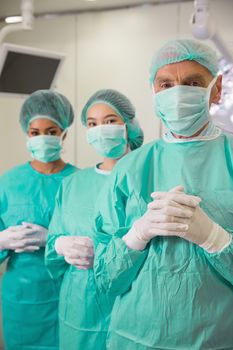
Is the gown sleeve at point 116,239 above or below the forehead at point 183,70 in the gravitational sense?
below

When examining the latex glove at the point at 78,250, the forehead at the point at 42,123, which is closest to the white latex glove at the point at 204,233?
the latex glove at the point at 78,250

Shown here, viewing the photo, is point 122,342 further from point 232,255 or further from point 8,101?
point 8,101

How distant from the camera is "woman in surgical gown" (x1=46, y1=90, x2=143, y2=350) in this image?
1512 millimetres

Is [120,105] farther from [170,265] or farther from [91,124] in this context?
[170,265]

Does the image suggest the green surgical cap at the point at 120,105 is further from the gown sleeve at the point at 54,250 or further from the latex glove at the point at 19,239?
the latex glove at the point at 19,239

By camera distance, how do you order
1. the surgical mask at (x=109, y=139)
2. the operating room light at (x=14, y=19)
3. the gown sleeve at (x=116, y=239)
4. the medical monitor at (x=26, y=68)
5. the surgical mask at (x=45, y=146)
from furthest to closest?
the operating room light at (x=14, y=19) < the medical monitor at (x=26, y=68) < the surgical mask at (x=45, y=146) < the surgical mask at (x=109, y=139) < the gown sleeve at (x=116, y=239)

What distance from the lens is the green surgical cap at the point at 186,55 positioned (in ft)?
3.59

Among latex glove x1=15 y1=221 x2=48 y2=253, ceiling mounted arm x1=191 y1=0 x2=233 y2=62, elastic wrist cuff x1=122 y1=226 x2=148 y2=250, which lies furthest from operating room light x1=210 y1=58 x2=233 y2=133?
elastic wrist cuff x1=122 y1=226 x2=148 y2=250

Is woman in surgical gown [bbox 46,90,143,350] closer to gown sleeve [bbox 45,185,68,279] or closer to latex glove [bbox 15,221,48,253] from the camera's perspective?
gown sleeve [bbox 45,185,68,279]

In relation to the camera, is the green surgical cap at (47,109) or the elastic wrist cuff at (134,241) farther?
the green surgical cap at (47,109)

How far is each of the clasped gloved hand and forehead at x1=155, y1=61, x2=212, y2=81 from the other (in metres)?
0.32

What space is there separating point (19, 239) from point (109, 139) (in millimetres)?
569

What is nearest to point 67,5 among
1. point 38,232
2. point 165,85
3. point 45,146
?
point 45,146

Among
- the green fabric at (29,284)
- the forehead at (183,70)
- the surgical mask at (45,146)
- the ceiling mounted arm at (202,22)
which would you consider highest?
the ceiling mounted arm at (202,22)
